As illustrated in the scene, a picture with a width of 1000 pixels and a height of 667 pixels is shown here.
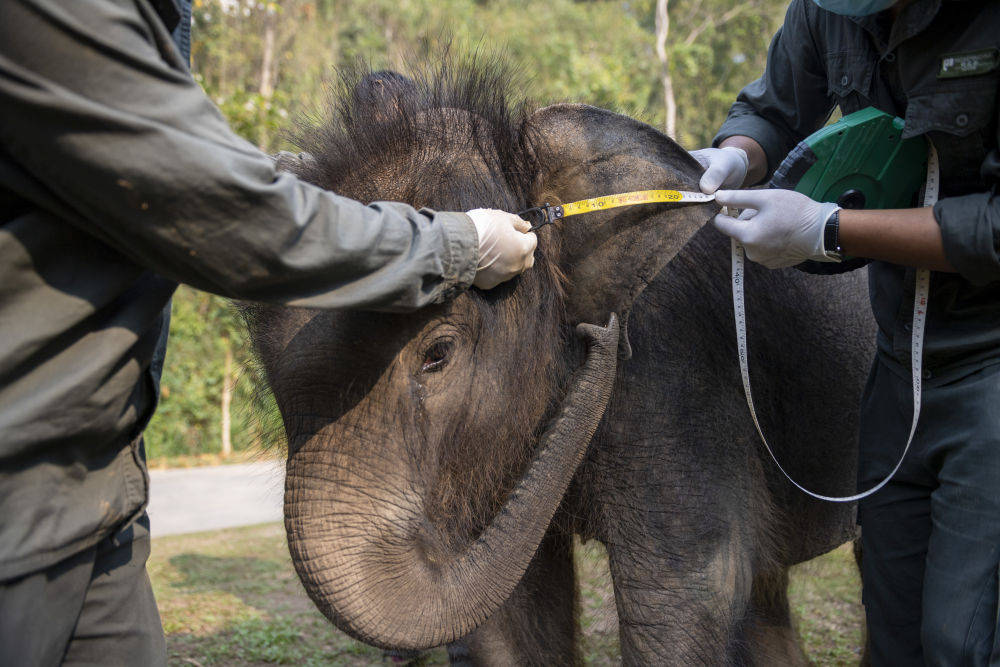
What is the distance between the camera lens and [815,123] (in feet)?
11.4

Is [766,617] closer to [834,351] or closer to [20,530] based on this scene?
[834,351]

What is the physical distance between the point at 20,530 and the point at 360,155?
1563 millimetres

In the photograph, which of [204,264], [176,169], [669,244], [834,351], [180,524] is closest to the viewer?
[176,169]

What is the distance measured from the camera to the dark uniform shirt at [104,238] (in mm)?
1670

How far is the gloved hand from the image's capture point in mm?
2756

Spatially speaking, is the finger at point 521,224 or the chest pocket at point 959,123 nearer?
the chest pocket at point 959,123

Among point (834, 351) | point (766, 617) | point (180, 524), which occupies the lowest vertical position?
point (180, 524)

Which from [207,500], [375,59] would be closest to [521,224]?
[207,500]

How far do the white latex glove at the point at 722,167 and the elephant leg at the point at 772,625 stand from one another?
5.02 ft

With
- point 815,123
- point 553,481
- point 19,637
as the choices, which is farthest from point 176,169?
point 815,123

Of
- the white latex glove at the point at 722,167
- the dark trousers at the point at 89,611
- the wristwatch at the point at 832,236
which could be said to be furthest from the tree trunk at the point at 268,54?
the dark trousers at the point at 89,611

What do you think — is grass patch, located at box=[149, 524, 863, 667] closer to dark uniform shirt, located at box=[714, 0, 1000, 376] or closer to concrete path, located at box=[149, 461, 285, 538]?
concrete path, located at box=[149, 461, 285, 538]

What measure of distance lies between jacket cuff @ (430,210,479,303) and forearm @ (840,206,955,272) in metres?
1.15

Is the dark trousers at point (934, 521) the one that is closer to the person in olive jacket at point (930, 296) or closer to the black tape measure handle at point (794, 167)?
the person in olive jacket at point (930, 296)
